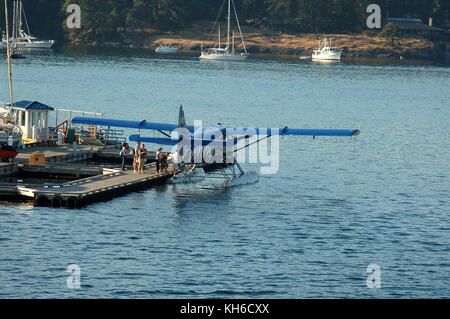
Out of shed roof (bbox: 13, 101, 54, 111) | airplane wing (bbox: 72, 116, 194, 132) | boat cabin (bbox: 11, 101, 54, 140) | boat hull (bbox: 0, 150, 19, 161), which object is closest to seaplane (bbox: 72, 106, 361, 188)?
airplane wing (bbox: 72, 116, 194, 132)

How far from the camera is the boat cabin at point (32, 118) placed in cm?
5819

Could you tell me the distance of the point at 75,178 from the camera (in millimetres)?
52844

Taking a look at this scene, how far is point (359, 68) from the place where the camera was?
190125 millimetres

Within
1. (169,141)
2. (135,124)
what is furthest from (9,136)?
(169,141)

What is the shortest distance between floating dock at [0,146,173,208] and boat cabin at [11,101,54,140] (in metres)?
1.22

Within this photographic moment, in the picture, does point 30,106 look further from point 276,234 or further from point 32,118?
point 276,234

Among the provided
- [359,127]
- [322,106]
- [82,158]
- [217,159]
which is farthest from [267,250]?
[322,106]

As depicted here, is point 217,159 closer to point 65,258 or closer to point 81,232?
point 81,232

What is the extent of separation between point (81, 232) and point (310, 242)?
10.2 m

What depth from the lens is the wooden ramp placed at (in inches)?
1812

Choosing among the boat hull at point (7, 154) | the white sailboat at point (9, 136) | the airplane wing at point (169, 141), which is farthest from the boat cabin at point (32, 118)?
the airplane wing at point (169, 141)

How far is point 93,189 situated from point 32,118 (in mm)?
12848

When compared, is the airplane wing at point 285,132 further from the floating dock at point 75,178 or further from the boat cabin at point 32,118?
the boat cabin at point 32,118

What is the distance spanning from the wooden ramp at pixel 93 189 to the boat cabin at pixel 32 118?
831 centimetres
